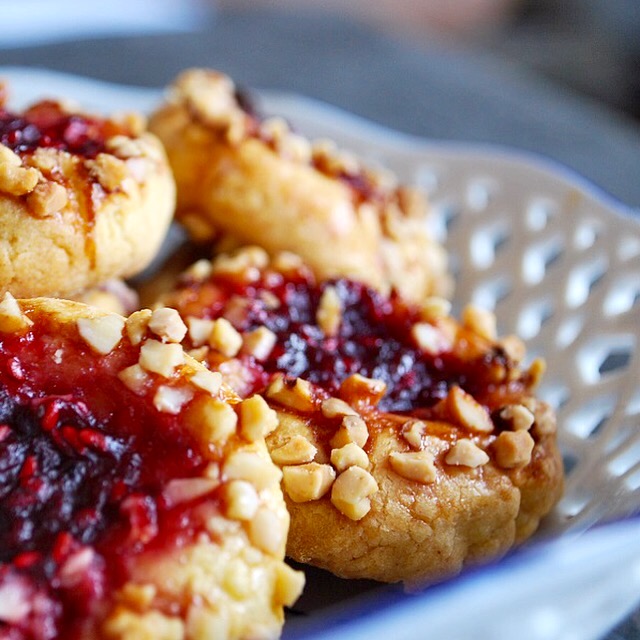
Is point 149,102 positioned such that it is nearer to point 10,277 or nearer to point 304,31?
point 10,277

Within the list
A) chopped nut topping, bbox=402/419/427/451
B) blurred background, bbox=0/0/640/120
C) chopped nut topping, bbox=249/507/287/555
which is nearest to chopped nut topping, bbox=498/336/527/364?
chopped nut topping, bbox=402/419/427/451

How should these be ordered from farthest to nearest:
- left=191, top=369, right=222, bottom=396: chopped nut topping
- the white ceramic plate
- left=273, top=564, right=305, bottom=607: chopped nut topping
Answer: left=191, top=369, right=222, bottom=396: chopped nut topping < left=273, top=564, right=305, bottom=607: chopped nut topping < the white ceramic plate

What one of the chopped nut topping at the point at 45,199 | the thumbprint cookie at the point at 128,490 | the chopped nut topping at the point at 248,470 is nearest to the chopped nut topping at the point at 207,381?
the thumbprint cookie at the point at 128,490

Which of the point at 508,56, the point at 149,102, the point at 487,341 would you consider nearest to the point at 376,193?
the point at 487,341

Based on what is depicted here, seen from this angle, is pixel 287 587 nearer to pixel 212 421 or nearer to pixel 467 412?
pixel 212 421

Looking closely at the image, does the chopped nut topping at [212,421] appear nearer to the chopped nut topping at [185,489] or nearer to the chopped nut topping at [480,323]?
the chopped nut topping at [185,489]

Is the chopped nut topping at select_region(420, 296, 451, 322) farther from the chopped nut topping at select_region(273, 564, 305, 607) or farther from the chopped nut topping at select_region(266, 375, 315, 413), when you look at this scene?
the chopped nut topping at select_region(273, 564, 305, 607)
